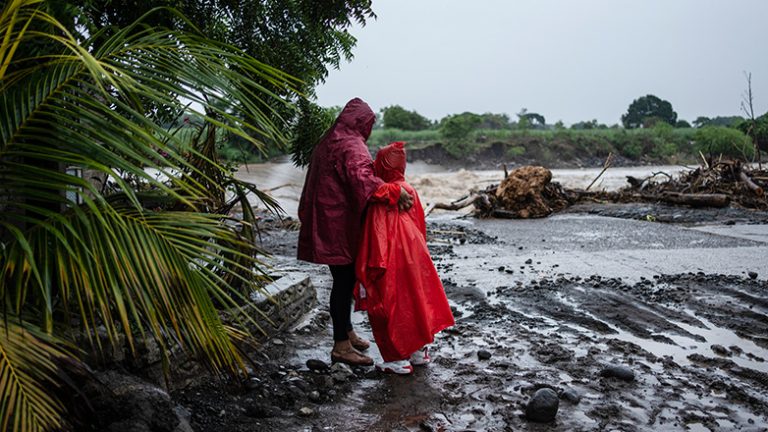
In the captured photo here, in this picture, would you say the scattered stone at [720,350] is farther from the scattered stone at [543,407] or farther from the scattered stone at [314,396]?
the scattered stone at [314,396]

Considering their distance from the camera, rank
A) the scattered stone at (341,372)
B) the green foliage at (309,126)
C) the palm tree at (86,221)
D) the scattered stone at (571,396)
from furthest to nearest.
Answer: the green foliage at (309,126) → the scattered stone at (341,372) → the scattered stone at (571,396) → the palm tree at (86,221)

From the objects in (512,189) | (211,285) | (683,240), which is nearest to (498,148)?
(512,189)

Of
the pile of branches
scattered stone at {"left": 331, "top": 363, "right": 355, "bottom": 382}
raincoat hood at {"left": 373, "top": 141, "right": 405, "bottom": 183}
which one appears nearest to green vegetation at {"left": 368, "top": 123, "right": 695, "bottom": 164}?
the pile of branches

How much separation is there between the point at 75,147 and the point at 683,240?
1015 cm

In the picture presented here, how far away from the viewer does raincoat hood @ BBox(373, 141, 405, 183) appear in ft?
14.7

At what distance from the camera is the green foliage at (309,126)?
5926 millimetres

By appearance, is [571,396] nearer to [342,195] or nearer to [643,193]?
[342,195]

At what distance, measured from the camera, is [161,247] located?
2.51m

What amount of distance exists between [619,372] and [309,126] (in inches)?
134

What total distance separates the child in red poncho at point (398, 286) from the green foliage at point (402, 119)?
2137 inches

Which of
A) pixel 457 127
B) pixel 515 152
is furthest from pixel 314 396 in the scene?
pixel 515 152

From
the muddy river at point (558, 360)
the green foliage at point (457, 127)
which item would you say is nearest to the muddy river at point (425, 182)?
the muddy river at point (558, 360)

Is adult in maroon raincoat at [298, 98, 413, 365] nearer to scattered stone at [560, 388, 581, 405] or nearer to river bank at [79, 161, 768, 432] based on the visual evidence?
river bank at [79, 161, 768, 432]

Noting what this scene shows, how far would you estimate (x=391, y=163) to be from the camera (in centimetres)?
448
